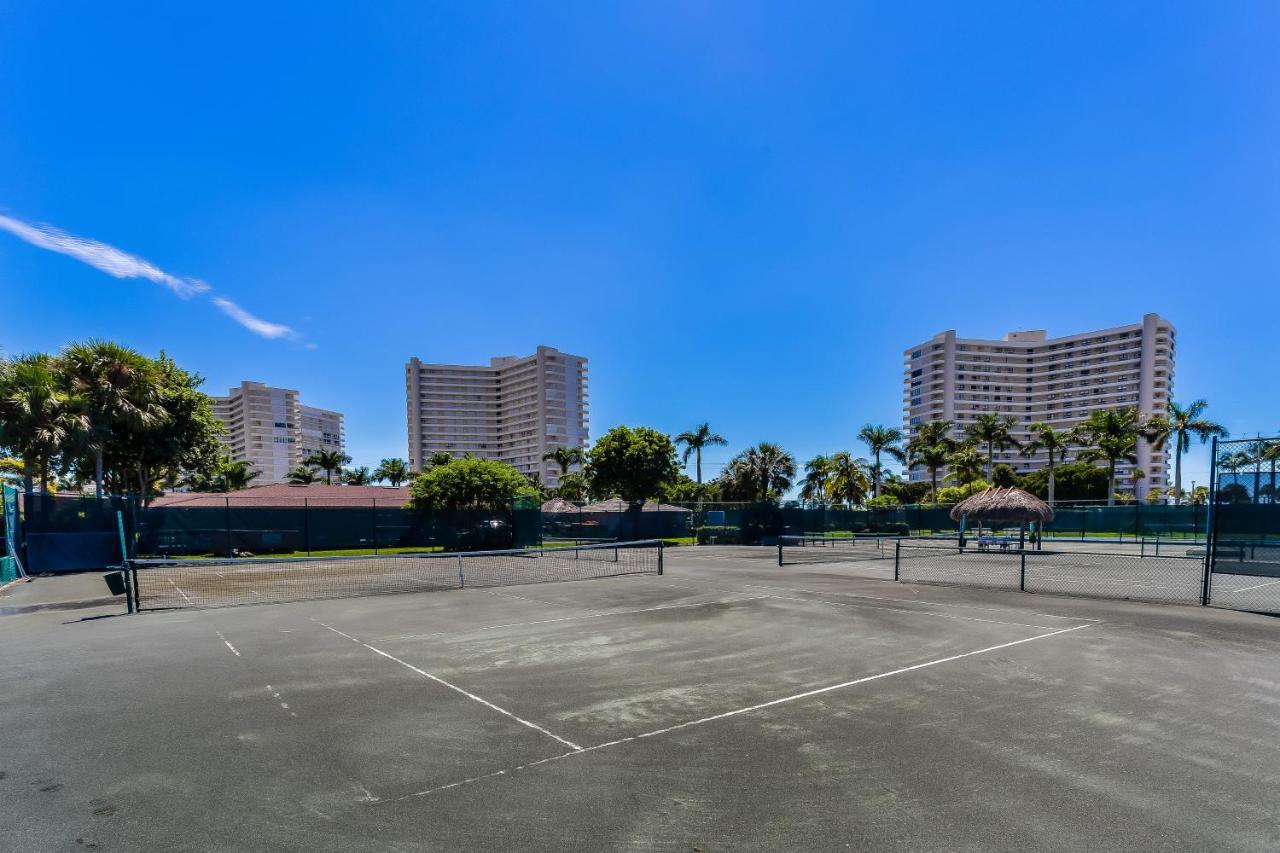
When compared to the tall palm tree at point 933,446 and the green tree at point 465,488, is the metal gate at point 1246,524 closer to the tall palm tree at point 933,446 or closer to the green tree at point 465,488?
the green tree at point 465,488

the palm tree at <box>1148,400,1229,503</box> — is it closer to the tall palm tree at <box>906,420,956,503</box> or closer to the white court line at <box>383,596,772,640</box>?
the tall palm tree at <box>906,420,956,503</box>

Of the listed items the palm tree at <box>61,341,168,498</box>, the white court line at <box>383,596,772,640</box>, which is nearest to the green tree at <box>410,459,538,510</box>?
the palm tree at <box>61,341,168,498</box>

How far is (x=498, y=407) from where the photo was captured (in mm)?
193750

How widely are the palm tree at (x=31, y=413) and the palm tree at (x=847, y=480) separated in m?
64.4

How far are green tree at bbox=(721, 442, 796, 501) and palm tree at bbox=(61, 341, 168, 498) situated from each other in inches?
2031

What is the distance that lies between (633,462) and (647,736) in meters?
39.5

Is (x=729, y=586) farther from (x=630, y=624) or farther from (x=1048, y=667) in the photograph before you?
(x=1048, y=667)

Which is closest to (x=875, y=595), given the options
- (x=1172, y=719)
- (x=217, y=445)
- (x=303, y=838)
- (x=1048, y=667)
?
(x=1048, y=667)

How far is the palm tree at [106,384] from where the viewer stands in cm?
2873

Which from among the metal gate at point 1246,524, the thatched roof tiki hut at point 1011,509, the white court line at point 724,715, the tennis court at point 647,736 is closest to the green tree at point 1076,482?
the thatched roof tiki hut at point 1011,509

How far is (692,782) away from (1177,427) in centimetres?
8280

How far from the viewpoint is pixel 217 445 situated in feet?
142

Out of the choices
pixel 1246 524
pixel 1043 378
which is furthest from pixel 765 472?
pixel 1043 378

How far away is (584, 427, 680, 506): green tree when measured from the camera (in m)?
45.2
